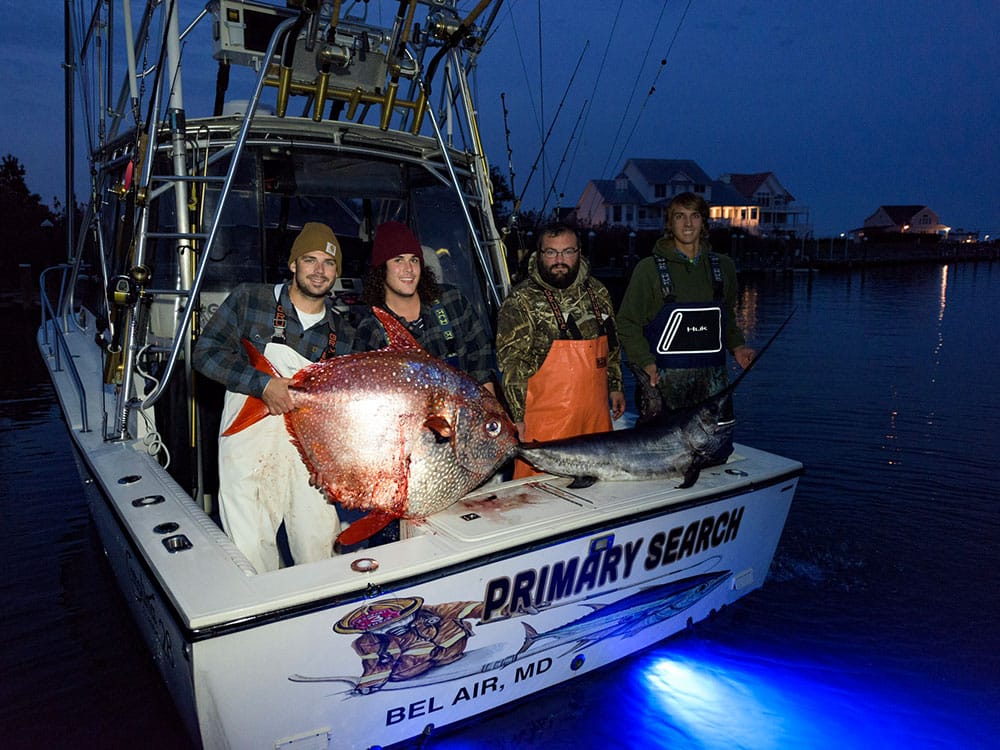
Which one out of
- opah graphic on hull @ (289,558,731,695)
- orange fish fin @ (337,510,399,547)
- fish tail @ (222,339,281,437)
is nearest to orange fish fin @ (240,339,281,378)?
fish tail @ (222,339,281,437)

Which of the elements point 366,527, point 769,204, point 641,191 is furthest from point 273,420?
point 769,204

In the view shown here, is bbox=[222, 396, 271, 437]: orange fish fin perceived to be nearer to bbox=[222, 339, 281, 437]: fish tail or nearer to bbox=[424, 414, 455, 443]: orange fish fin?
bbox=[222, 339, 281, 437]: fish tail

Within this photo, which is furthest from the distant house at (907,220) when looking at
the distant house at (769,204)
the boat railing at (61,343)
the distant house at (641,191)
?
the boat railing at (61,343)

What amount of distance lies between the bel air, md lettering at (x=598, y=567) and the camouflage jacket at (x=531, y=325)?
3.42ft

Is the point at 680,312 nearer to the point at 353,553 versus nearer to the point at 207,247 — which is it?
the point at 353,553

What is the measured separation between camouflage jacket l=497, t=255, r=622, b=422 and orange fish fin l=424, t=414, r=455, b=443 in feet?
3.94

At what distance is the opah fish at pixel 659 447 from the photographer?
11.6ft

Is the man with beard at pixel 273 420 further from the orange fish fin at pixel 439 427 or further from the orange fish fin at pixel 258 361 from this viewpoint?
the orange fish fin at pixel 439 427

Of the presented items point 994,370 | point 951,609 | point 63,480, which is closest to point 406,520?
point 951,609

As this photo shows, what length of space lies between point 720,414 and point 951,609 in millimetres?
2797

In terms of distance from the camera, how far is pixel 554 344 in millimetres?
3939

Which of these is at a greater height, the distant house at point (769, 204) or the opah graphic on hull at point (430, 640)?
the distant house at point (769, 204)

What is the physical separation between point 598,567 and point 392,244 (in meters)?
1.73

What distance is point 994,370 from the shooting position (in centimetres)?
1354
